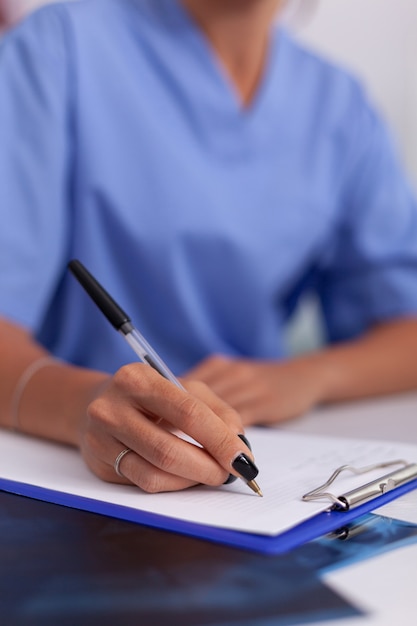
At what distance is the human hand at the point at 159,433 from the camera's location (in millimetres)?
476

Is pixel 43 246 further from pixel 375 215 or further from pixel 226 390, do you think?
pixel 375 215

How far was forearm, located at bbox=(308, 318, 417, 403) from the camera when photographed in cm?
85

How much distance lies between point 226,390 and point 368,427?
135 millimetres

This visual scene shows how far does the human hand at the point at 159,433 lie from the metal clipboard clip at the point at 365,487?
48mm

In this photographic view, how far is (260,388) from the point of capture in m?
0.75

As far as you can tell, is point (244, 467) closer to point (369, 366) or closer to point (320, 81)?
point (369, 366)

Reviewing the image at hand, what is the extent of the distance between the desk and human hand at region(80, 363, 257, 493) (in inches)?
1.7

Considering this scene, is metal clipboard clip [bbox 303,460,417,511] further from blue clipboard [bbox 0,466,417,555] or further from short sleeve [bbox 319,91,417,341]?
short sleeve [bbox 319,91,417,341]

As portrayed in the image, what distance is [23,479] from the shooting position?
540 millimetres

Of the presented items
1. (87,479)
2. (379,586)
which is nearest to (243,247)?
(87,479)

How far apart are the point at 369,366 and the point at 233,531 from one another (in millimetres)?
504

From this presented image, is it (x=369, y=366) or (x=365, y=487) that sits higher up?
(x=369, y=366)

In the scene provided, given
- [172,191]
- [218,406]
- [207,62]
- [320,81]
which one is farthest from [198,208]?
[218,406]

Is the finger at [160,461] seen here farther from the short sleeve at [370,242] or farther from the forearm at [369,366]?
the short sleeve at [370,242]
